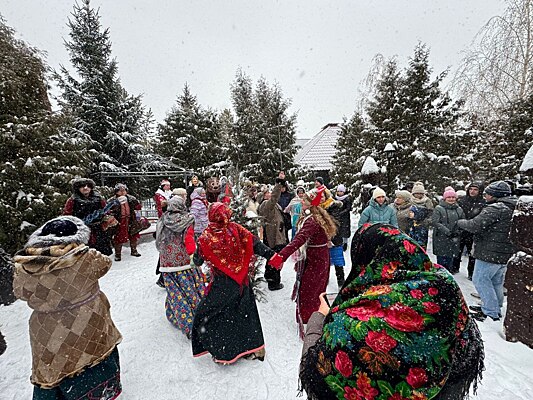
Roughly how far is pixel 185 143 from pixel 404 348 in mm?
21128

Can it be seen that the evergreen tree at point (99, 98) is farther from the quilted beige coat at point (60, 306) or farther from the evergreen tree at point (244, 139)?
the quilted beige coat at point (60, 306)

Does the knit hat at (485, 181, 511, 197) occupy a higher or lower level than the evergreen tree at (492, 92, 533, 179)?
lower

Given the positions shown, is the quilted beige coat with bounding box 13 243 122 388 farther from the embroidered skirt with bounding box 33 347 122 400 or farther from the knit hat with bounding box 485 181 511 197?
the knit hat with bounding box 485 181 511 197

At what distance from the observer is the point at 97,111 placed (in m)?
13.6

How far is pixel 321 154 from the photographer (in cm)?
2047

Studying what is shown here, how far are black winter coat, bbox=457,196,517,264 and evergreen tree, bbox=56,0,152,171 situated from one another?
1357 centimetres

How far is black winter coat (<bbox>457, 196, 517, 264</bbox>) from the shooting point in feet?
14.5

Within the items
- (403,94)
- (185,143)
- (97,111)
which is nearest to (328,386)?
(403,94)

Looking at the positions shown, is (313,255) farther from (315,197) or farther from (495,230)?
(495,230)

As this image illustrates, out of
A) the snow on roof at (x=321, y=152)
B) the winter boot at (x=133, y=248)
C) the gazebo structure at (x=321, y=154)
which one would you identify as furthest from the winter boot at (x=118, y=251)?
the snow on roof at (x=321, y=152)

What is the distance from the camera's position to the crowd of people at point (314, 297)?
1.21m

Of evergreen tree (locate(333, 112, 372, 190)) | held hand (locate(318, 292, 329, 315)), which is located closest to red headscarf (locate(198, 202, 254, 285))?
held hand (locate(318, 292, 329, 315))

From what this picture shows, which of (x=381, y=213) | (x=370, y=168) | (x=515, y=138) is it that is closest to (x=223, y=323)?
(x=381, y=213)

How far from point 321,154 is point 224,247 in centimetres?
1802
